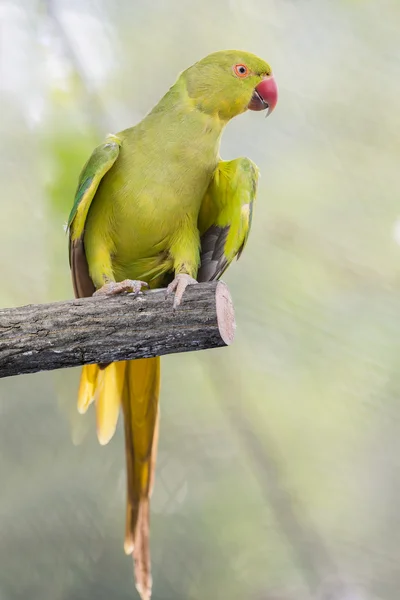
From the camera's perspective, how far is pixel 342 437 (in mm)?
1927

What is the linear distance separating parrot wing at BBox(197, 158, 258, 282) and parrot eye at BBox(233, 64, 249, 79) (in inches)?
7.6

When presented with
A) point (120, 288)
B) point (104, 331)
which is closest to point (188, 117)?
point (120, 288)

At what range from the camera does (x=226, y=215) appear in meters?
1.51

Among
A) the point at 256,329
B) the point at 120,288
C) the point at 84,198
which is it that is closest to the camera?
the point at 120,288

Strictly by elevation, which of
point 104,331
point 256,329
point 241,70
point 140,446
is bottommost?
point 140,446

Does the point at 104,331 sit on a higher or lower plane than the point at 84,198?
lower

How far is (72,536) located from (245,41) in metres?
1.49

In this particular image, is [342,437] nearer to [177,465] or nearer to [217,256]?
[177,465]

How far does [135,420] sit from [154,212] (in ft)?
1.53

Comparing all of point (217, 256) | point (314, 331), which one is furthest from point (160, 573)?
point (217, 256)

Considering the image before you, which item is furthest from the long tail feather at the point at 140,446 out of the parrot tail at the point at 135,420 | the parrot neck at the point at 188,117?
the parrot neck at the point at 188,117

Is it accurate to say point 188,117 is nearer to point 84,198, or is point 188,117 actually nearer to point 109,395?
point 84,198

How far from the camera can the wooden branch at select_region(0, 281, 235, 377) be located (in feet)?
3.54

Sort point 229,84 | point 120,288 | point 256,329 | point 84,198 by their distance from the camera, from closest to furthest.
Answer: point 120,288, point 84,198, point 229,84, point 256,329
